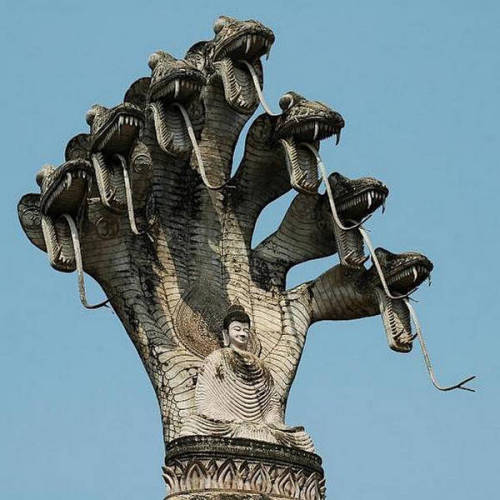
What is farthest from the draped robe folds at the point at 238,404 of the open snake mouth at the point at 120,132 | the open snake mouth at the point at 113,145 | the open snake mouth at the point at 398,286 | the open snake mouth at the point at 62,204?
the open snake mouth at the point at 120,132

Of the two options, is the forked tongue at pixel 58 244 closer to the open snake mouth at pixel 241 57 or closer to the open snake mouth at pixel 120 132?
the open snake mouth at pixel 120 132

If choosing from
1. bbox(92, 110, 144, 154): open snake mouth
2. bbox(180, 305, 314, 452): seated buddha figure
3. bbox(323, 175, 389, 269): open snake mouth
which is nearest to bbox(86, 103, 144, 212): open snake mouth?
bbox(92, 110, 144, 154): open snake mouth

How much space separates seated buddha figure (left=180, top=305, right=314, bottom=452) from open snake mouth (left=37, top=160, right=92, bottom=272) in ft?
6.47

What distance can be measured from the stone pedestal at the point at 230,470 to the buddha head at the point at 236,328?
4.46 ft

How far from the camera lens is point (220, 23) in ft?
77.9

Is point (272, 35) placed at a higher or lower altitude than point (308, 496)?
higher

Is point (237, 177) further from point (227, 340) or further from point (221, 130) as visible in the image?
point (227, 340)

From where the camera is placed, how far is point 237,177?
79.2 feet

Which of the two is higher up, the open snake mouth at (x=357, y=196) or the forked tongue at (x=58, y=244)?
the open snake mouth at (x=357, y=196)

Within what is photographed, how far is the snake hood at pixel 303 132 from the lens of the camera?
23.1 meters

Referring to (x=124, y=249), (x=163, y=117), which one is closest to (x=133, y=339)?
(x=124, y=249)

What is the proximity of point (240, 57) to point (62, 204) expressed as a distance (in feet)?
9.60

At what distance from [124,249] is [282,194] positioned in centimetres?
247

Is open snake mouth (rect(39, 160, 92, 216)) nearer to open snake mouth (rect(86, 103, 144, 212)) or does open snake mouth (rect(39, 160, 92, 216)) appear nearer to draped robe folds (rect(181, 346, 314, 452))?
open snake mouth (rect(86, 103, 144, 212))
